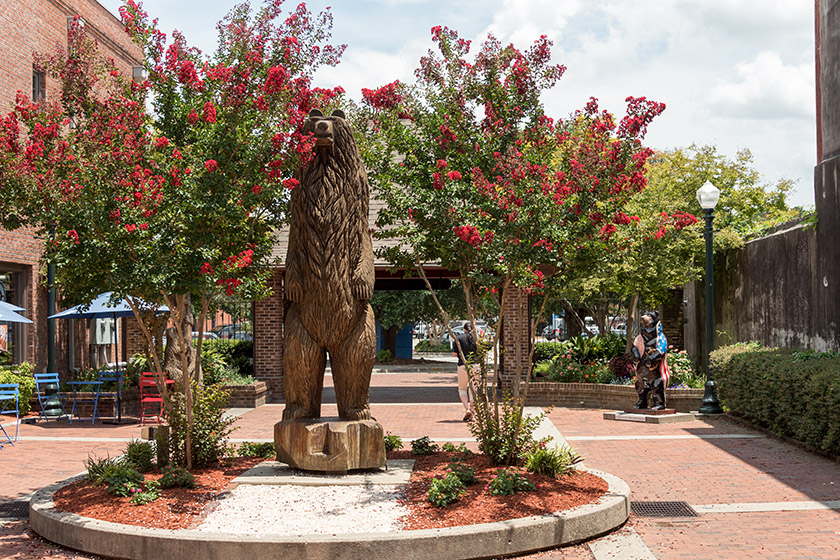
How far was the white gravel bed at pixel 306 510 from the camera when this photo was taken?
20.7 ft

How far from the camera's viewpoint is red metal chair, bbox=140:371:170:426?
1398 cm

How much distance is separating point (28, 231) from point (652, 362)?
13410 millimetres

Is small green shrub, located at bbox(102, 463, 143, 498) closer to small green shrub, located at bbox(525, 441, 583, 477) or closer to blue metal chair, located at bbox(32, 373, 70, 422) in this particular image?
small green shrub, located at bbox(525, 441, 583, 477)

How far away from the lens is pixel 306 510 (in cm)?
684

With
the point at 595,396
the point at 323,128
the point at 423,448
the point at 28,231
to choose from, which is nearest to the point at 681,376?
the point at 595,396

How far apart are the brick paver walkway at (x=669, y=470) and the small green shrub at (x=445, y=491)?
84 cm

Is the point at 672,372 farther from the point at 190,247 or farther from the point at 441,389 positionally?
the point at 190,247

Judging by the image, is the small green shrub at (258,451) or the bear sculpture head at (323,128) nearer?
the bear sculpture head at (323,128)

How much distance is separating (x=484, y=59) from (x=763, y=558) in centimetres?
552

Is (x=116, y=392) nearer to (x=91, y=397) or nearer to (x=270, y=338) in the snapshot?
(x=91, y=397)

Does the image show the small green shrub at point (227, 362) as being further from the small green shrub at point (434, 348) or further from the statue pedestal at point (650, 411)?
the small green shrub at point (434, 348)

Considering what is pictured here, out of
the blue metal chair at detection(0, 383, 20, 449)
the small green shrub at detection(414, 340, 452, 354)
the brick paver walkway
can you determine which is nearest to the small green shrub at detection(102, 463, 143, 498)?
the brick paver walkway

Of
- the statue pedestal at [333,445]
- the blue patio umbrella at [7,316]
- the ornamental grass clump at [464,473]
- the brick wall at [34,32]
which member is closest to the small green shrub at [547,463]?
the ornamental grass clump at [464,473]

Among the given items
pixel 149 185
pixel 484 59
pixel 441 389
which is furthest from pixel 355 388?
pixel 441 389
